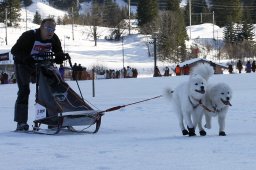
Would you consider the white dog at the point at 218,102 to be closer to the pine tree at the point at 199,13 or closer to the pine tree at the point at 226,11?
the pine tree at the point at 226,11

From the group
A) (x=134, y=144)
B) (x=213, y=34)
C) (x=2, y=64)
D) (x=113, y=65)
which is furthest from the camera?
(x=213, y=34)

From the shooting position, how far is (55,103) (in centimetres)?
758

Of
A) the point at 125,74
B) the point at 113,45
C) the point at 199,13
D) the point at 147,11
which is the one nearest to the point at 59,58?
the point at 125,74

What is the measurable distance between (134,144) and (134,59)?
66568 millimetres

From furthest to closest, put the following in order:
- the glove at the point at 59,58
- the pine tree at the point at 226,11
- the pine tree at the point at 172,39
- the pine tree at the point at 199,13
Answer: the pine tree at the point at 199,13 → the pine tree at the point at 226,11 → the pine tree at the point at 172,39 → the glove at the point at 59,58

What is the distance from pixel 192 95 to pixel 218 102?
1.13 feet

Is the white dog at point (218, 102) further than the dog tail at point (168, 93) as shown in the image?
No

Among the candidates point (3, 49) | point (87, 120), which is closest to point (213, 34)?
point (3, 49)

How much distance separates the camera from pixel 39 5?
139 m

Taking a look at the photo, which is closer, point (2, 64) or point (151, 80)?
point (151, 80)

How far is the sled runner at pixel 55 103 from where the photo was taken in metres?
7.58


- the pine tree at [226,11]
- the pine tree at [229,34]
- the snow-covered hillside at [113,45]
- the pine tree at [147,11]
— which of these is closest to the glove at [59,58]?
the snow-covered hillside at [113,45]

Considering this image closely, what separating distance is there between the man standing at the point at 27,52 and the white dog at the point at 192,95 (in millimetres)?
1859

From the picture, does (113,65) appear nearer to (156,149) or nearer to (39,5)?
(156,149)
